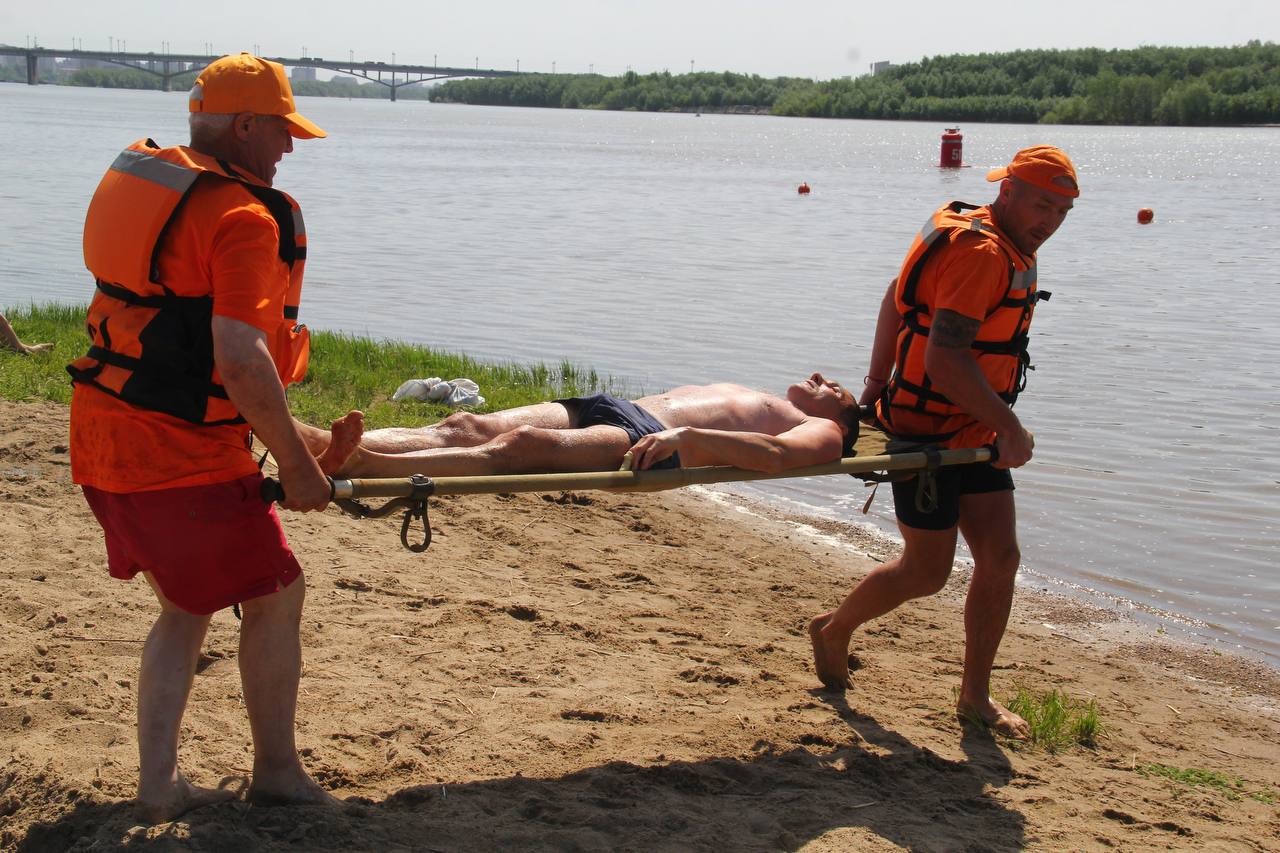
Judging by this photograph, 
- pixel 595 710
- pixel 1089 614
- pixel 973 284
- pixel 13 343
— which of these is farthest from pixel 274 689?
pixel 13 343

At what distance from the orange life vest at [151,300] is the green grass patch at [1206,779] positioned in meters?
3.77

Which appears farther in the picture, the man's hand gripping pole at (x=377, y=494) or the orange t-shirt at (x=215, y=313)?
the man's hand gripping pole at (x=377, y=494)

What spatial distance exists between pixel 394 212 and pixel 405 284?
11069 mm

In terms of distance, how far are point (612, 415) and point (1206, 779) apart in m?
2.79

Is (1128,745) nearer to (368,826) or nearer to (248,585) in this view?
(368,826)

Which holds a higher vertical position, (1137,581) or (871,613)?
(871,613)

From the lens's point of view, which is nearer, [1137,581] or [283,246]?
[283,246]

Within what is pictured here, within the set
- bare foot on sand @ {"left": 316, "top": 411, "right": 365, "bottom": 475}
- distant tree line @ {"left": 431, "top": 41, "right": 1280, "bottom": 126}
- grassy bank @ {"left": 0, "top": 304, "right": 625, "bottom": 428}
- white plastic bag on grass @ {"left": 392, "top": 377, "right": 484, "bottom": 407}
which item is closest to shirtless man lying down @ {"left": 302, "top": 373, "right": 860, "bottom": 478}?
bare foot on sand @ {"left": 316, "top": 411, "right": 365, "bottom": 475}

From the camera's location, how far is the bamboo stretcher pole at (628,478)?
13.2ft

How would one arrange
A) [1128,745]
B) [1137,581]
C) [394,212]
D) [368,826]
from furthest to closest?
[394,212], [1137,581], [1128,745], [368,826]

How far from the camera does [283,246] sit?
356 cm

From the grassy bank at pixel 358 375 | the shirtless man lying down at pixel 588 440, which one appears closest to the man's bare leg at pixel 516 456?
the shirtless man lying down at pixel 588 440

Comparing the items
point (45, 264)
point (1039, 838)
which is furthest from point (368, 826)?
point (45, 264)

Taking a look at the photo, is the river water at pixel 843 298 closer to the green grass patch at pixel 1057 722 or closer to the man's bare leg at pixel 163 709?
the green grass patch at pixel 1057 722
